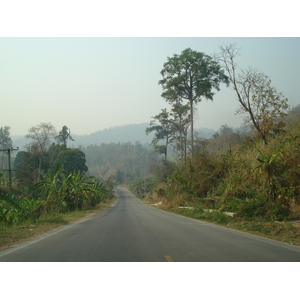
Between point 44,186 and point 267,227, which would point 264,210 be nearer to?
point 267,227

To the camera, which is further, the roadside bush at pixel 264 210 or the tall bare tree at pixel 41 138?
the tall bare tree at pixel 41 138

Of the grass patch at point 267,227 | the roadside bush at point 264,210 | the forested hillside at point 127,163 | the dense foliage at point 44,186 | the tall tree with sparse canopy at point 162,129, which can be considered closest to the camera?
the grass patch at point 267,227

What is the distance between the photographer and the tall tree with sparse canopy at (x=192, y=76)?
1494 inches

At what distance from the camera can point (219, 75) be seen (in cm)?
3884

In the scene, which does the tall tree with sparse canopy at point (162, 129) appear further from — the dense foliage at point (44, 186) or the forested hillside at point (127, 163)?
the forested hillside at point (127, 163)

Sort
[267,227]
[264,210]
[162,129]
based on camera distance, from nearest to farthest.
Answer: [267,227]
[264,210]
[162,129]

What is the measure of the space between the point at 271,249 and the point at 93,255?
5135mm

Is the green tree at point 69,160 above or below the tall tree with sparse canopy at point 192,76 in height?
below

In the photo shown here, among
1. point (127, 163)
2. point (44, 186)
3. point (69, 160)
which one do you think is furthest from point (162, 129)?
point (127, 163)

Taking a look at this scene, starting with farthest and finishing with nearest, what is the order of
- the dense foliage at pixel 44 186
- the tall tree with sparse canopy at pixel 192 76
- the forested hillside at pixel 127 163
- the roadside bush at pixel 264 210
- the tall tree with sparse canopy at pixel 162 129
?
the forested hillside at pixel 127 163
the tall tree with sparse canopy at pixel 162 129
the tall tree with sparse canopy at pixel 192 76
the dense foliage at pixel 44 186
the roadside bush at pixel 264 210

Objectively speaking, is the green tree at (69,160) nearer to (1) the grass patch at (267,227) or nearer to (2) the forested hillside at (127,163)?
(1) the grass patch at (267,227)

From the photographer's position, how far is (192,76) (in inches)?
1539

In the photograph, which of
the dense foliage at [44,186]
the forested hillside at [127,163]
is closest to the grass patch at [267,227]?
the dense foliage at [44,186]

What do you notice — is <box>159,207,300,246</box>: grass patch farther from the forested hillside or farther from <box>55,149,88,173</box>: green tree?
the forested hillside
